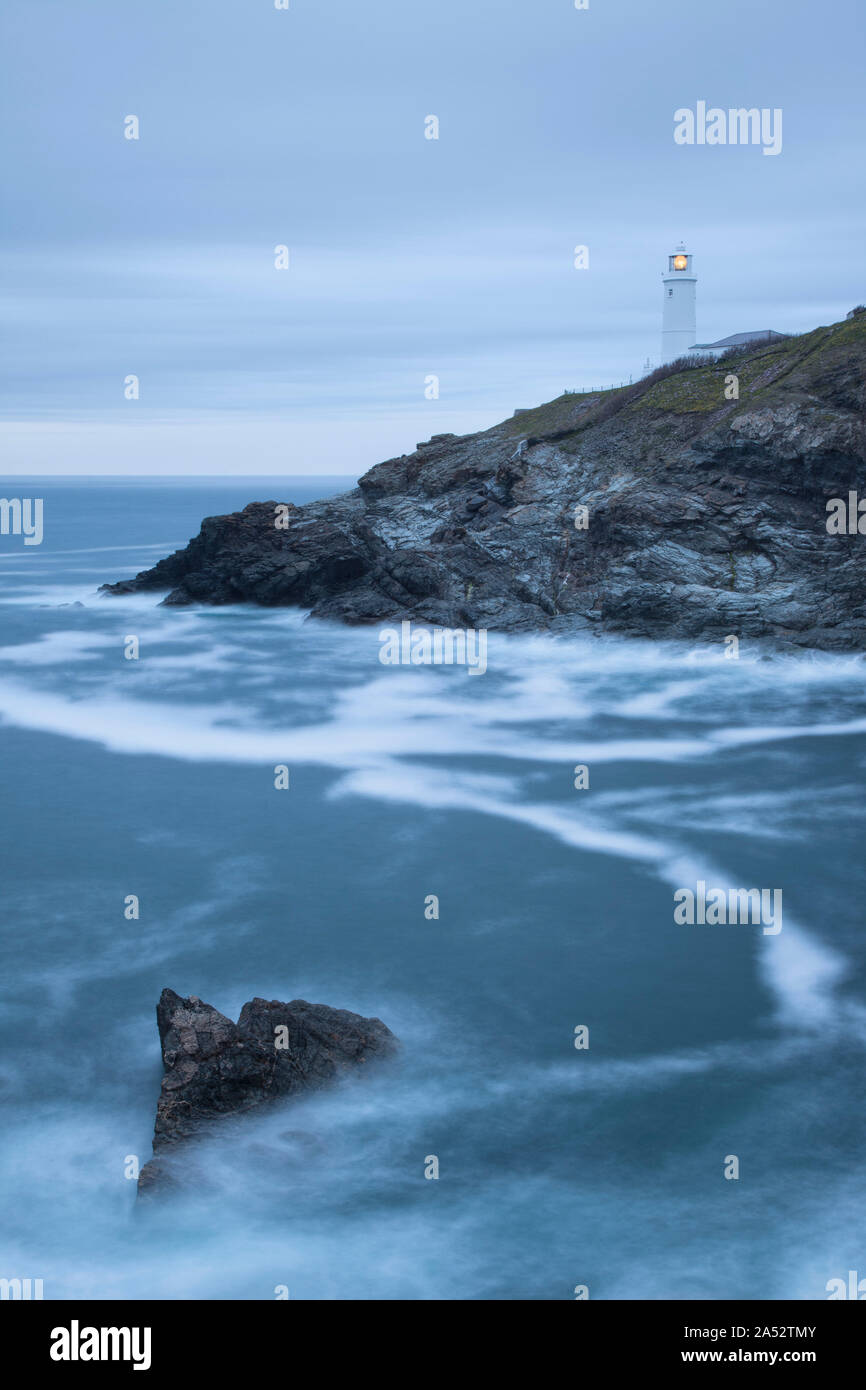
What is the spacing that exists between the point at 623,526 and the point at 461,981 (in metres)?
30.9

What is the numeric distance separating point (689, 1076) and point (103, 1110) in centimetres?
789

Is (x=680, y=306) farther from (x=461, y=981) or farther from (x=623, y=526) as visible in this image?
(x=461, y=981)

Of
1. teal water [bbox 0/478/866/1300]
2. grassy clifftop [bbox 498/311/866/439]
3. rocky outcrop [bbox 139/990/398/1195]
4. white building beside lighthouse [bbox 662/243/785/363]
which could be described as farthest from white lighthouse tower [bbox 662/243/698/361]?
rocky outcrop [bbox 139/990/398/1195]

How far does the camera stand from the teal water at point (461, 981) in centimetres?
1286

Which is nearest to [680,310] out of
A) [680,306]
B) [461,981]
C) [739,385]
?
[680,306]

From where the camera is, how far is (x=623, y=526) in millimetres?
46469

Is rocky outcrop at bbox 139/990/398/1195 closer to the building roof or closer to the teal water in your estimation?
the teal water

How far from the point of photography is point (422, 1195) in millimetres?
13602

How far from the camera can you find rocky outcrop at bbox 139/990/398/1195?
45.9 ft

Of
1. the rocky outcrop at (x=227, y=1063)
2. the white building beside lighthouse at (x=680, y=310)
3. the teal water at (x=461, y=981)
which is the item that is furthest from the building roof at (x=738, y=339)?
the rocky outcrop at (x=227, y=1063)

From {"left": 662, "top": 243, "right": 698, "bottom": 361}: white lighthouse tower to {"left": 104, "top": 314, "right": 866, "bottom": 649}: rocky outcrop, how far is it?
10.4 metres

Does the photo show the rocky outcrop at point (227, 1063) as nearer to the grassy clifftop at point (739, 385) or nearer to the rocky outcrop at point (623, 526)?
the rocky outcrop at point (623, 526)

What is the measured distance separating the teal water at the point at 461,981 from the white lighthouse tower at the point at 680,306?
3536 cm

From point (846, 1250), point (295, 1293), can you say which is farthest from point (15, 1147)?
point (846, 1250)
